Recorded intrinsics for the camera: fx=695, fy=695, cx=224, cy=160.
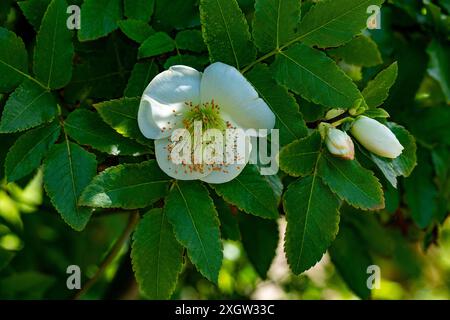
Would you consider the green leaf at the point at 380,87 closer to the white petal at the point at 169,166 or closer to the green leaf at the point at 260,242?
the white petal at the point at 169,166

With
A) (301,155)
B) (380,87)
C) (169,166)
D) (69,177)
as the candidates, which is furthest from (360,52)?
(69,177)

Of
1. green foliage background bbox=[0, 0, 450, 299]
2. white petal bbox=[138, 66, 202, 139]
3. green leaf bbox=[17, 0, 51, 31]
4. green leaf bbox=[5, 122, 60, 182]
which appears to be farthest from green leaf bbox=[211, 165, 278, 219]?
green leaf bbox=[17, 0, 51, 31]

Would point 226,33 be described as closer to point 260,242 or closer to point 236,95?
point 236,95

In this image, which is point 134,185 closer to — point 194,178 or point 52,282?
point 194,178

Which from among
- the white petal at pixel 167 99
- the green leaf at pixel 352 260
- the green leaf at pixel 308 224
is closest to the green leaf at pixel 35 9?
the white petal at pixel 167 99

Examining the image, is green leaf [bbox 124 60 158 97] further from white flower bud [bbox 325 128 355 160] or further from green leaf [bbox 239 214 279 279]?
green leaf [bbox 239 214 279 279]

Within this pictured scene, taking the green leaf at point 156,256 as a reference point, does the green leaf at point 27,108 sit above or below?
above

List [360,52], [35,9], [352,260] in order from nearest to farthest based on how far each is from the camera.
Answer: [35,9]
[360,52]
[352,260]
